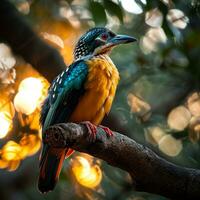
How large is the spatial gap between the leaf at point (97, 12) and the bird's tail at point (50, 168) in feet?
3.58

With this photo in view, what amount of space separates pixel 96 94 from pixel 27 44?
0.93m

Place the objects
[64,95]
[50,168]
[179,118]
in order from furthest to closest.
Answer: [179,118]
[64,95]
[50,168]

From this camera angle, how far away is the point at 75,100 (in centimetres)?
461

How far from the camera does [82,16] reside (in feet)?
20.7

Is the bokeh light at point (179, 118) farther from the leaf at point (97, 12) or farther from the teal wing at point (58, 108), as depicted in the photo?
the leaf at point (97, 12)

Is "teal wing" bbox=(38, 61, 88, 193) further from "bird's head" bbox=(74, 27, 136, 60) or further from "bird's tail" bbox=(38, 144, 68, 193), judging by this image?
"bird's head" bbox=(74, 27, 136, 60)

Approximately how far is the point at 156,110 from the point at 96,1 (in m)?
3.48

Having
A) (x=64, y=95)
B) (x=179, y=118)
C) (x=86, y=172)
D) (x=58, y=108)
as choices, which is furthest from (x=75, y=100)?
(x=179, y=118)

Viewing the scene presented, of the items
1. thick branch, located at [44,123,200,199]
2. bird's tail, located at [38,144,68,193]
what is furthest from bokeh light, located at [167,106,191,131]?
thick branch, located at [44,123,200,199]

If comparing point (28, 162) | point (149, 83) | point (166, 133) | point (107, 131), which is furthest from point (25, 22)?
point (149, 83)

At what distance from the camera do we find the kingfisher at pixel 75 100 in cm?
442

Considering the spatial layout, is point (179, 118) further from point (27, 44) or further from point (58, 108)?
point (58, 108)

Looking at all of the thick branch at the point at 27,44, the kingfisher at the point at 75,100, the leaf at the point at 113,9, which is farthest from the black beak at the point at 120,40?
the leaf at the point at 113,9

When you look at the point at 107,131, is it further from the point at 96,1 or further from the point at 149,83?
the point at 149,83
